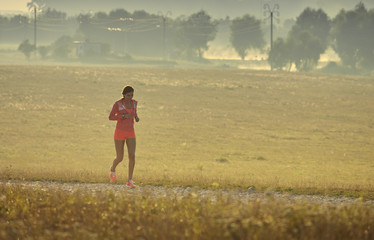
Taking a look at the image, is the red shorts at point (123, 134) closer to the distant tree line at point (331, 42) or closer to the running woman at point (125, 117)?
the running woman at point (125, 117)

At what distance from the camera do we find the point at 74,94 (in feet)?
203

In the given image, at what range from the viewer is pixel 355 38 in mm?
158000

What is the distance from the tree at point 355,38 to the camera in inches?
5999

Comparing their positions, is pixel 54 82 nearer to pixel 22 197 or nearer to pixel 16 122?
pixel 16 122

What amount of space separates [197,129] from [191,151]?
8774 millimetres

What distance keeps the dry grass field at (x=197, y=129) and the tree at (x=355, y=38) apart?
7300cm

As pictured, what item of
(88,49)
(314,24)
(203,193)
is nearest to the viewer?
(203,193)

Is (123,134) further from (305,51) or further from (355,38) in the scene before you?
(355,38)

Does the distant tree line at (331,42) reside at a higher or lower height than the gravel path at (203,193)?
higher

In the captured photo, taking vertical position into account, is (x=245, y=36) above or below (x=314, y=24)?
below

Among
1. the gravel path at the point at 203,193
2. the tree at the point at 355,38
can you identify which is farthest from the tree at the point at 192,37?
the gravel path at the point at 203,193

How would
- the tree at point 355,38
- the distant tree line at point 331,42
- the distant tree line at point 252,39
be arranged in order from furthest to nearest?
the tree at point 355,38 → the distant tree line at point 252,39 → the distant tree line at point 331,42

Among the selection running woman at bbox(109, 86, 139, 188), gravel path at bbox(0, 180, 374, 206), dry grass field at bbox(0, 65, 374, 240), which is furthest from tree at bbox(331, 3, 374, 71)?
running woman at bbox(109, 86, 139, 188)

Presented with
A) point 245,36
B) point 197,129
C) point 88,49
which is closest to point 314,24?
point 245,36
